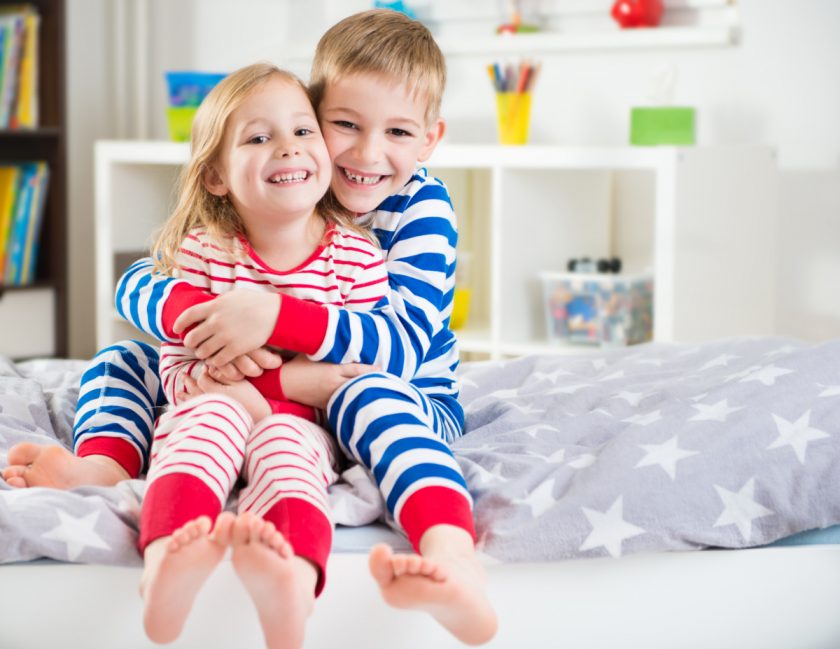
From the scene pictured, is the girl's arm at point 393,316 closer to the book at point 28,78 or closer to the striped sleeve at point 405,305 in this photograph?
the striped sleeve at point 405,305

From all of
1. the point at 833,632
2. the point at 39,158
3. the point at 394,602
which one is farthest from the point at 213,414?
the point at 39,158

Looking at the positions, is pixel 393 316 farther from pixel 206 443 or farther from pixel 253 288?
pixel 206 443

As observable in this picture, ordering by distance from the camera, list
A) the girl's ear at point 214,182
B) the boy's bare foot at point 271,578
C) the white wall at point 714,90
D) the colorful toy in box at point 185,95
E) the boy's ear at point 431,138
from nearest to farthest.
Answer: the boy's bare foot at point 271,578 < the girl's ear at point 214,182 < the boy's ear at point 431,138 < the white wall at point 714,90 < the colorful toy in box at point 185,95

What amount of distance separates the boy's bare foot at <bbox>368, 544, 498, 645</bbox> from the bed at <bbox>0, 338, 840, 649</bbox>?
102 mm

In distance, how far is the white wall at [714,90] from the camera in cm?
232

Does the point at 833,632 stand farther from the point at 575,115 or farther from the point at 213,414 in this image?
the point at 575,115

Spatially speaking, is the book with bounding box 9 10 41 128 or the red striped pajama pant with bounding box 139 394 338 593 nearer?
the red striped pajama pant with bounding box 139 394 338 593

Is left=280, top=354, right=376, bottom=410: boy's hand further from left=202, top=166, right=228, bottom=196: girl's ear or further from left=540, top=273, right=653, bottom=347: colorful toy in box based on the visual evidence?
left=540, top=273, right=653, bottom=347: colorful toy in box

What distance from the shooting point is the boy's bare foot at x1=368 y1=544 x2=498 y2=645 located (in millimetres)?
802

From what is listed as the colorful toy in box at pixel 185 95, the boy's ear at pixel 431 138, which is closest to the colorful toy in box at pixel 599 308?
the colorful toy in box at pixel 185 95

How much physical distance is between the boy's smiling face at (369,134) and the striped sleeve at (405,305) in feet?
0.14

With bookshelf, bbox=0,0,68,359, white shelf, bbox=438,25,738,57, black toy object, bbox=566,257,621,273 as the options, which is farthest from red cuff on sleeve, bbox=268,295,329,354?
bookshelf, bbox=0,0,68,359

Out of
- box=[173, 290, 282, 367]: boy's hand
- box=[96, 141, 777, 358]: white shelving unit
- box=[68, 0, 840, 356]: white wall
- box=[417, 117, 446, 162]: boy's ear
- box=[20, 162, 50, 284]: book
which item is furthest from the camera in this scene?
box=[20, 162, 50, 284]: book

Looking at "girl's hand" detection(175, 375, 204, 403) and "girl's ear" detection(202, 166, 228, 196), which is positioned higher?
"girl's ear" detection(202, 166, 228, 196)
